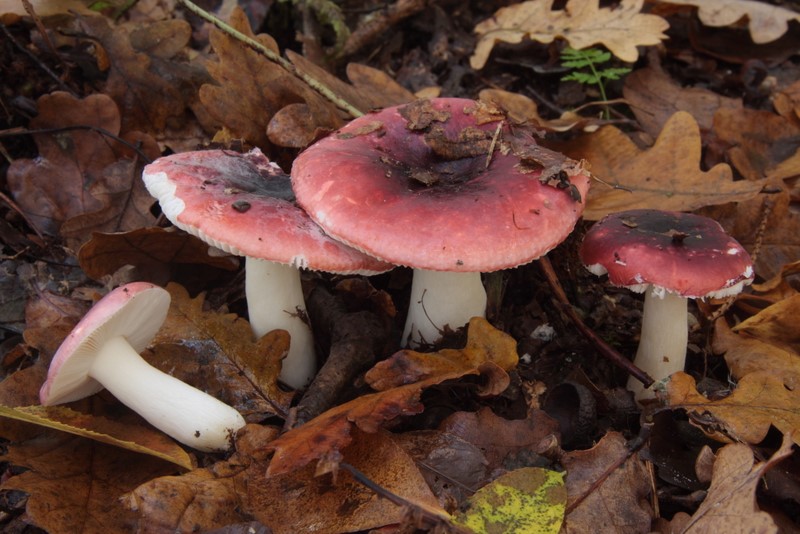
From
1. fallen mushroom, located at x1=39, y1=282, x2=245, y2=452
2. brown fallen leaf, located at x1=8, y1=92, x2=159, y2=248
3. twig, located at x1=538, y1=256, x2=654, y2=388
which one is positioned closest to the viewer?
fallen mushroom, located at x1=39, y1=282, x2=245, y2=452

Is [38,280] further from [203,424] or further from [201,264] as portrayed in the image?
[203,424]

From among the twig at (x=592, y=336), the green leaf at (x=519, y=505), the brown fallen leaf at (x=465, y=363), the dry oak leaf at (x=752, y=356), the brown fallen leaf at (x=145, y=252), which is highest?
the brown fallen leaf at (x=145, y=252)

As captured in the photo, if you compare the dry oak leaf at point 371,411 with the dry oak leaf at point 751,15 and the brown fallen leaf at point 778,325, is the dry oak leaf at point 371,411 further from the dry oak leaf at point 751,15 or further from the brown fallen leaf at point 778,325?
the dry oak leaf at point 751,15

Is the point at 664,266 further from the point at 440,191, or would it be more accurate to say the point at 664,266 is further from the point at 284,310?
the point at 284,310

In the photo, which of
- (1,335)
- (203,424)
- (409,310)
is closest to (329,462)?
(203,424)

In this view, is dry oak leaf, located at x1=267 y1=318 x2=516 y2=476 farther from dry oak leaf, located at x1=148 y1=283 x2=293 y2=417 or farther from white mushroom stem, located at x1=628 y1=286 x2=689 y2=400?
white mushroom stem, located at x1=628 y1=286 x2=689 y2=400

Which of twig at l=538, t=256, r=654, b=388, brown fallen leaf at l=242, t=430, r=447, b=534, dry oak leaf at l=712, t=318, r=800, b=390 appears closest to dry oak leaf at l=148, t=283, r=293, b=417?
brown fallen leaf at l=242, t=430, r=447, b=534

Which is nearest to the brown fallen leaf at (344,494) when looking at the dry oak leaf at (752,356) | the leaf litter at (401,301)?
the leaf litter at (401,301)
